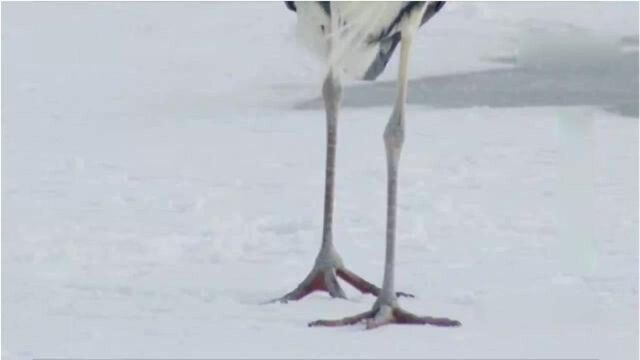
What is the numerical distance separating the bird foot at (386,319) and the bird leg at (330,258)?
0.40 metres

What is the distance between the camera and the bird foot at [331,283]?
548 cm

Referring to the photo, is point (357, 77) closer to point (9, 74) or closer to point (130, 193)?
point (130, 193)

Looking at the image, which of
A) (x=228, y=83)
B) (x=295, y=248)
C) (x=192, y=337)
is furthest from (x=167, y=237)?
(x=228, y=83)

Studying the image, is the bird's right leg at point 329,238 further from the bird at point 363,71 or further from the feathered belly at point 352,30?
the feathered belly at point 352,30

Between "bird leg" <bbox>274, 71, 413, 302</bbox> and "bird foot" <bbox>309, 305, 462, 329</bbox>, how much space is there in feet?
1.30

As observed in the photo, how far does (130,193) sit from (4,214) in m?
0.71

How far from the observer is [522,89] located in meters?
10.9

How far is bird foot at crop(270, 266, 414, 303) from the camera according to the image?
5.48 metres

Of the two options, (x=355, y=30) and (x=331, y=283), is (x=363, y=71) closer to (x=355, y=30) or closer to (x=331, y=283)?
(x=355, y=30)

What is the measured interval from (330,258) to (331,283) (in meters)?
0.08

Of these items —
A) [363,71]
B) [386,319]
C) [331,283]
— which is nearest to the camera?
[386,319]

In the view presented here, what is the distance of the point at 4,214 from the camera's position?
6855mm

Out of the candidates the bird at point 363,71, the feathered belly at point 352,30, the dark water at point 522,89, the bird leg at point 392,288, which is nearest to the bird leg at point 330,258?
the bird at point 363,71

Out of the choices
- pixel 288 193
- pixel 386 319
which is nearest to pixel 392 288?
pixel 386 319
